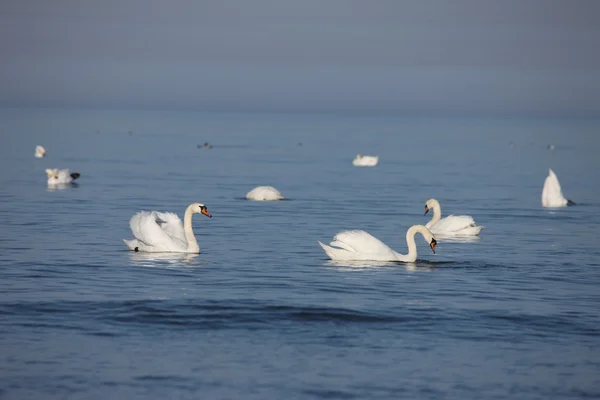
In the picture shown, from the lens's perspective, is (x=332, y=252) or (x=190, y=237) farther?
(x=190, y=237)

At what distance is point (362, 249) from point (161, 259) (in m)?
3.78

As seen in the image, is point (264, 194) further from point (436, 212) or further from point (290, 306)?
point (290, 306)

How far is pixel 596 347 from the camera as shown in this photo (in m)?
14.4

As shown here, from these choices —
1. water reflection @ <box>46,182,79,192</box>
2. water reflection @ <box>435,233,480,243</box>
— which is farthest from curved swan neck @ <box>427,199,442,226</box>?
water reflection @ <box>46,182,79,192</box>

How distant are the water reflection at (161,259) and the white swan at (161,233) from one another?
0.54 feet

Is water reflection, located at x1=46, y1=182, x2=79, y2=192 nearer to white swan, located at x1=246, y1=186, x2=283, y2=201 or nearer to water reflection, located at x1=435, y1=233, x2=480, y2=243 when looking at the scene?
white swan, located at x1=246, y1=186, x2=283, y2=201

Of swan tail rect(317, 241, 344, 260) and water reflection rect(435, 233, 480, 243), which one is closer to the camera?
swan tail rect(317, 241, 344, 260)

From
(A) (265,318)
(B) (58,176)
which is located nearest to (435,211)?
(A) (265,318)

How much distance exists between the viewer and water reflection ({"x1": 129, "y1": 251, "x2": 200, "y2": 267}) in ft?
67.2

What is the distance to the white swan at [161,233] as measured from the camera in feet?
70.2

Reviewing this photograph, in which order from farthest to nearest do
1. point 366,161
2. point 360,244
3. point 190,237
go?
point 366,161 < point 190,237 < point 360,244

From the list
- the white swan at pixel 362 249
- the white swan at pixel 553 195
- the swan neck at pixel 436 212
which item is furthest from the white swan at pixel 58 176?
the white swan at pixel 362 249

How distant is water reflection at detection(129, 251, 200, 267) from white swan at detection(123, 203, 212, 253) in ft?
0.54

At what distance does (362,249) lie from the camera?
816 inches
